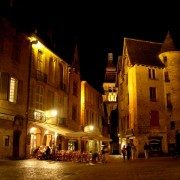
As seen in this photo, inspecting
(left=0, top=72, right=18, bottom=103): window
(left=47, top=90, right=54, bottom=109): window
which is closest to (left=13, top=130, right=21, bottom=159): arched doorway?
(left=0, top=72, right=18, bottom=103): window

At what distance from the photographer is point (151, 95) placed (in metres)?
40.5

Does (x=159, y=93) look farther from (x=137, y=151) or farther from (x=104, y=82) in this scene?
(x=104, y=82)

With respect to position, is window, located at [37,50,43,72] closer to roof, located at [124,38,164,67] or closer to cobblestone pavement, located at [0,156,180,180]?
cobblestone pavement, located at [0,156,180,180]

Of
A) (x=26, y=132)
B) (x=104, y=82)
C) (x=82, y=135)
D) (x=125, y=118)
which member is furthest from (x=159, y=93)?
(x=104, y=82)

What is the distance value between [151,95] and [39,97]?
16570 mm

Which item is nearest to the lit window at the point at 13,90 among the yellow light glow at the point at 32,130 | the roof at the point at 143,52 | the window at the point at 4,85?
the window at the point at 4,85

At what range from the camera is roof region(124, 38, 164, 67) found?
41031mm

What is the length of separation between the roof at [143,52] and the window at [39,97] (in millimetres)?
14645

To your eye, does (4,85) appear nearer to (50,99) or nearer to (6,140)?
(6,140)

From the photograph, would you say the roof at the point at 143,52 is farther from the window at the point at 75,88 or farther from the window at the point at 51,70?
the window at the point at 51,70

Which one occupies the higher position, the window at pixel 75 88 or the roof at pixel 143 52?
the roof at pixel 143 52

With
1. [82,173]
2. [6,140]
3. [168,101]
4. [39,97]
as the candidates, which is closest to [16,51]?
[39,97]

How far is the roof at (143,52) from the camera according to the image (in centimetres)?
4103

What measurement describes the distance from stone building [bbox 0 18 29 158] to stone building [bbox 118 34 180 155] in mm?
16702
